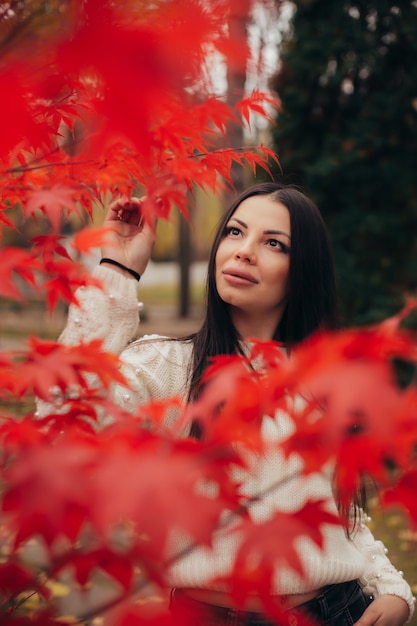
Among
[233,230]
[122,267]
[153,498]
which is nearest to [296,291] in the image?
[233,230]

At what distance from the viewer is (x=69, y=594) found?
3.41 meters

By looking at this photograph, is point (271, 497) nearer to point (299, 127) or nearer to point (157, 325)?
point (299, 127)

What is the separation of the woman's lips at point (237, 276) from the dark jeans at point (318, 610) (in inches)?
35.0

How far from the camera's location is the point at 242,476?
1882 millimetres

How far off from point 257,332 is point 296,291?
0.19 metres

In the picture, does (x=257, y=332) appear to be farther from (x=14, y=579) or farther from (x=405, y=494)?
(x=14, y=579)

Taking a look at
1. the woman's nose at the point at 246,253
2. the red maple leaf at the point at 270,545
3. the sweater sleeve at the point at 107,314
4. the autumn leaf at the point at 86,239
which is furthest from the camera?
the sweater sleeve at the point at 107,314

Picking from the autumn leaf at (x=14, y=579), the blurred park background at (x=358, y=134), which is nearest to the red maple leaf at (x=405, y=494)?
the autumn leaf at (x=14, y=579)

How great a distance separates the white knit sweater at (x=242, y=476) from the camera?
69.6 inches

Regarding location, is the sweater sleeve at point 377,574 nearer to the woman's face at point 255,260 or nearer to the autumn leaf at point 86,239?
the woman's face at point 255,260

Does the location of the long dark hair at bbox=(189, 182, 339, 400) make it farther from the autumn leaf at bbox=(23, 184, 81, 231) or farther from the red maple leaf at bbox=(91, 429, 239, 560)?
the red maple leaf at bbox=(91, 429, 239, 560)

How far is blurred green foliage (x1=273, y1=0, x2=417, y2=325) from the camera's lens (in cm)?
558

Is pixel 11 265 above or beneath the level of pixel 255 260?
above

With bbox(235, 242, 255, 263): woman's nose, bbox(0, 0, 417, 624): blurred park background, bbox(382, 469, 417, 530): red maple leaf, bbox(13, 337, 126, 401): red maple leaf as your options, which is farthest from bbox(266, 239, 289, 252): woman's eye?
bbox(0, 0, 417, 624): blurred park background
